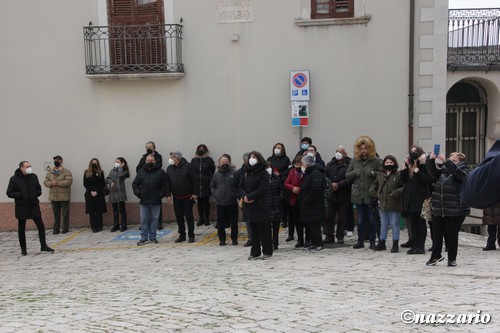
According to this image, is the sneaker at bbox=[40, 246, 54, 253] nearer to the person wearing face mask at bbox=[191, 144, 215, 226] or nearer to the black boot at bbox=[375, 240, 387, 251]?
the person wearing face mask at bbox=[191, 144, 215, 226]

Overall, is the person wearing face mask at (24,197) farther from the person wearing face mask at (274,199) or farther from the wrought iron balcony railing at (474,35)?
the wrought iron balcony railing at (474,35)

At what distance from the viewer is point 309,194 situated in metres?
10.4

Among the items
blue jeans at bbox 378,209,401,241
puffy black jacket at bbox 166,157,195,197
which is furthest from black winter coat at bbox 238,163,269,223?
blue jeans at bbox 378,209,401,241

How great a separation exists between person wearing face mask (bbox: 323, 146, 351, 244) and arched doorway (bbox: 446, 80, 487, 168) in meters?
6.67

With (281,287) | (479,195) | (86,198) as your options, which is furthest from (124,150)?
(479,195)

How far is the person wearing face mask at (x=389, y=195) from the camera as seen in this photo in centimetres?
1016

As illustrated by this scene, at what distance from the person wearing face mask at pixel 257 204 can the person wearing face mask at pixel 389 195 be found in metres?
2.04

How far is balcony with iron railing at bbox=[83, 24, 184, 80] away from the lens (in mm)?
13484

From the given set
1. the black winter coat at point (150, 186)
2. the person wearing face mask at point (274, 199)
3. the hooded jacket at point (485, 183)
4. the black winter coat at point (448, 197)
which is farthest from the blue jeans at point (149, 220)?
the hooded jacket at point (485, 183)

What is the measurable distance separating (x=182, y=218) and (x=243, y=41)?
4.50m

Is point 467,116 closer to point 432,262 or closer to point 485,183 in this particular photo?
point 432,262

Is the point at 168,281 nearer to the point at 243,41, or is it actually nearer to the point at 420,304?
the point at 420,304

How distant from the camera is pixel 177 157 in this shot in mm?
12008

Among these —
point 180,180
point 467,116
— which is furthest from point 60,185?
point 467,116
